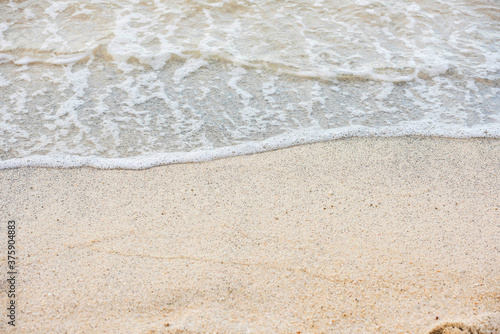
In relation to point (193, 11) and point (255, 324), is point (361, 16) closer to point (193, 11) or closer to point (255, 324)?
point (193, 11)

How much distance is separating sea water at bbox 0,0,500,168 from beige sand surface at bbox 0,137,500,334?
13.1 inches

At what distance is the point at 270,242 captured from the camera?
7.31ft

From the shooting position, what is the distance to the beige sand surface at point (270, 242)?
1.84 meters

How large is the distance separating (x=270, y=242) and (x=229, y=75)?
2.13 m

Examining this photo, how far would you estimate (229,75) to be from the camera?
3893 mm

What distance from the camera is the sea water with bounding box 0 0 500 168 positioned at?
3191mm

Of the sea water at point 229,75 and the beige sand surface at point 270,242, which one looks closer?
the beige sand surface at point 270,242

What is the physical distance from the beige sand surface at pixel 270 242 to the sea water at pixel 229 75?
0.33m

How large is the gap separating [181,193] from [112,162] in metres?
0.66

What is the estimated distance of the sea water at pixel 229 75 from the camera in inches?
126

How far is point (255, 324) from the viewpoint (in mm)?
1794

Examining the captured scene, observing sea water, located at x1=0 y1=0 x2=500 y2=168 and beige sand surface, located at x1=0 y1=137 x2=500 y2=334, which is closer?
beige sand surface, located at x1=0 y1=137 x2=500 y2=334

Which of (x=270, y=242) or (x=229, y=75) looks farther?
(x=229, y=75)

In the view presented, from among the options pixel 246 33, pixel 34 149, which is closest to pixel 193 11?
pixel 246 33
